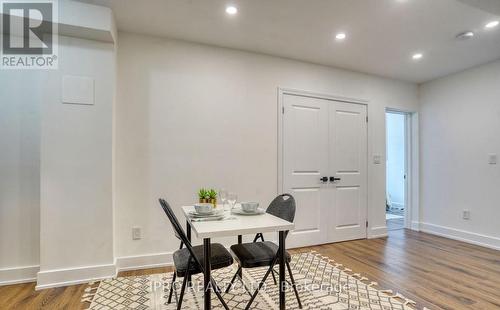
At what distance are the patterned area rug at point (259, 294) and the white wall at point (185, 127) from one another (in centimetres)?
48

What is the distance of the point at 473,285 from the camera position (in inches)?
98.6

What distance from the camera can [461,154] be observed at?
4.06 metres

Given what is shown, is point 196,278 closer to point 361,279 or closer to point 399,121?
point 361,279

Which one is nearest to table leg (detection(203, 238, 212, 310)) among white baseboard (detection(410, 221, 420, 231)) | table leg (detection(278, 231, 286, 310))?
table leg (detection(278, 231, 286, 310))

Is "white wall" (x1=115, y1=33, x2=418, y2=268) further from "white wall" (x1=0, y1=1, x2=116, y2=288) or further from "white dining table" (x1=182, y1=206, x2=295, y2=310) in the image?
"white dining table" (x1=182, y1=206, x2=295, y2=310)

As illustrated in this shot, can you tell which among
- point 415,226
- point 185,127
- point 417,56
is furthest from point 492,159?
point 185,127

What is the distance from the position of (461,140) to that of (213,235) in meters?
4.33

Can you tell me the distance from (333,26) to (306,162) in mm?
1718

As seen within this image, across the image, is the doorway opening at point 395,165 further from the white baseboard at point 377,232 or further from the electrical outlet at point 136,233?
the electrical outlet at point 136,233

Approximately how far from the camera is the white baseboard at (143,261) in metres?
2.83

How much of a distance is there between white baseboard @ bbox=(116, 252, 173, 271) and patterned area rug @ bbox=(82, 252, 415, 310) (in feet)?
0.81

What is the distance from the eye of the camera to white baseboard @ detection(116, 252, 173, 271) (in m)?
2.83

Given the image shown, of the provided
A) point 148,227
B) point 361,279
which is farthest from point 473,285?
point 148,227

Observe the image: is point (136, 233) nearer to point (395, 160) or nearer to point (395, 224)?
point (395, 224)
